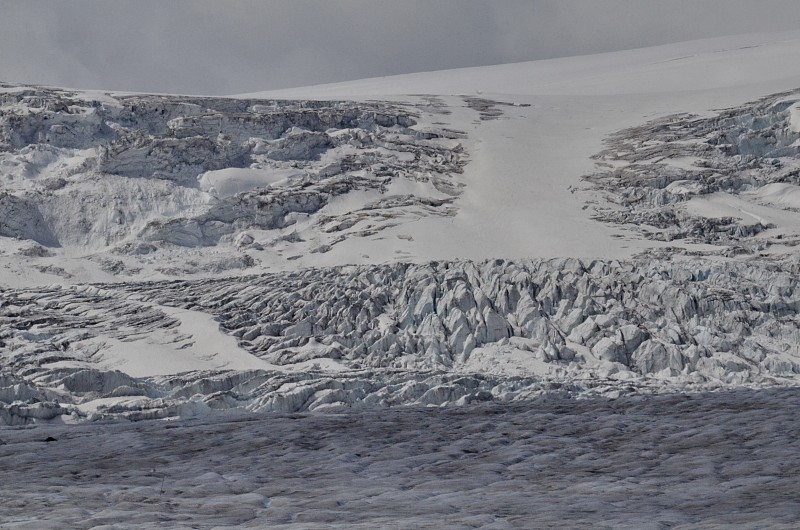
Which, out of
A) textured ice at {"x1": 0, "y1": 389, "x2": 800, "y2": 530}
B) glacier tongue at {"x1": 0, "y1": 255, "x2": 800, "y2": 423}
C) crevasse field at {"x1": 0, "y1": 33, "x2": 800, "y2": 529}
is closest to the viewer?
textured ice at {"x1": 0, "y1": 389, "x2": 800, "y2": 530}

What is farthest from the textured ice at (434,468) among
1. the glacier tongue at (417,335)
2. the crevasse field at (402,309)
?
the glacier tongue at (417,335)

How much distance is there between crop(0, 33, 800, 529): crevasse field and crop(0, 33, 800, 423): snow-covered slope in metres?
0.16

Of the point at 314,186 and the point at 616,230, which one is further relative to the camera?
the point at 314,186

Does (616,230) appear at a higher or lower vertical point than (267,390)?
higher

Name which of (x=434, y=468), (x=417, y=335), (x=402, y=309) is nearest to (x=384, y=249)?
(x=402, y=309)

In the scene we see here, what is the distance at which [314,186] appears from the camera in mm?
51594

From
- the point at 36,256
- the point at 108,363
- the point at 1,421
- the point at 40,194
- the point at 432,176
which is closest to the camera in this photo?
the point at 1,421

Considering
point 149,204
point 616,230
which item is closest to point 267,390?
point 616,230

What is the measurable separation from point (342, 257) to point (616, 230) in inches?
495

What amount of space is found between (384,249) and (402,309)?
6843 mm

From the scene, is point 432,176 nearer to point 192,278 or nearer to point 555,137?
point 555,137

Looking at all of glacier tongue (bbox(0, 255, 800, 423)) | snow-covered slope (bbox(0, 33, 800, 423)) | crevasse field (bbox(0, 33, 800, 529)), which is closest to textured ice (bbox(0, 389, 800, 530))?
crevasse field (bbox(0, 33, 800, 529))

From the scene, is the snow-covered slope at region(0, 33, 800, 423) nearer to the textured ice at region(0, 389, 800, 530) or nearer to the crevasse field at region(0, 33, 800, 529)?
the crevasse field at region(0, 33, 800, 529)

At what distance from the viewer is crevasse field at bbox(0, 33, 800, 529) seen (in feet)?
39.5
